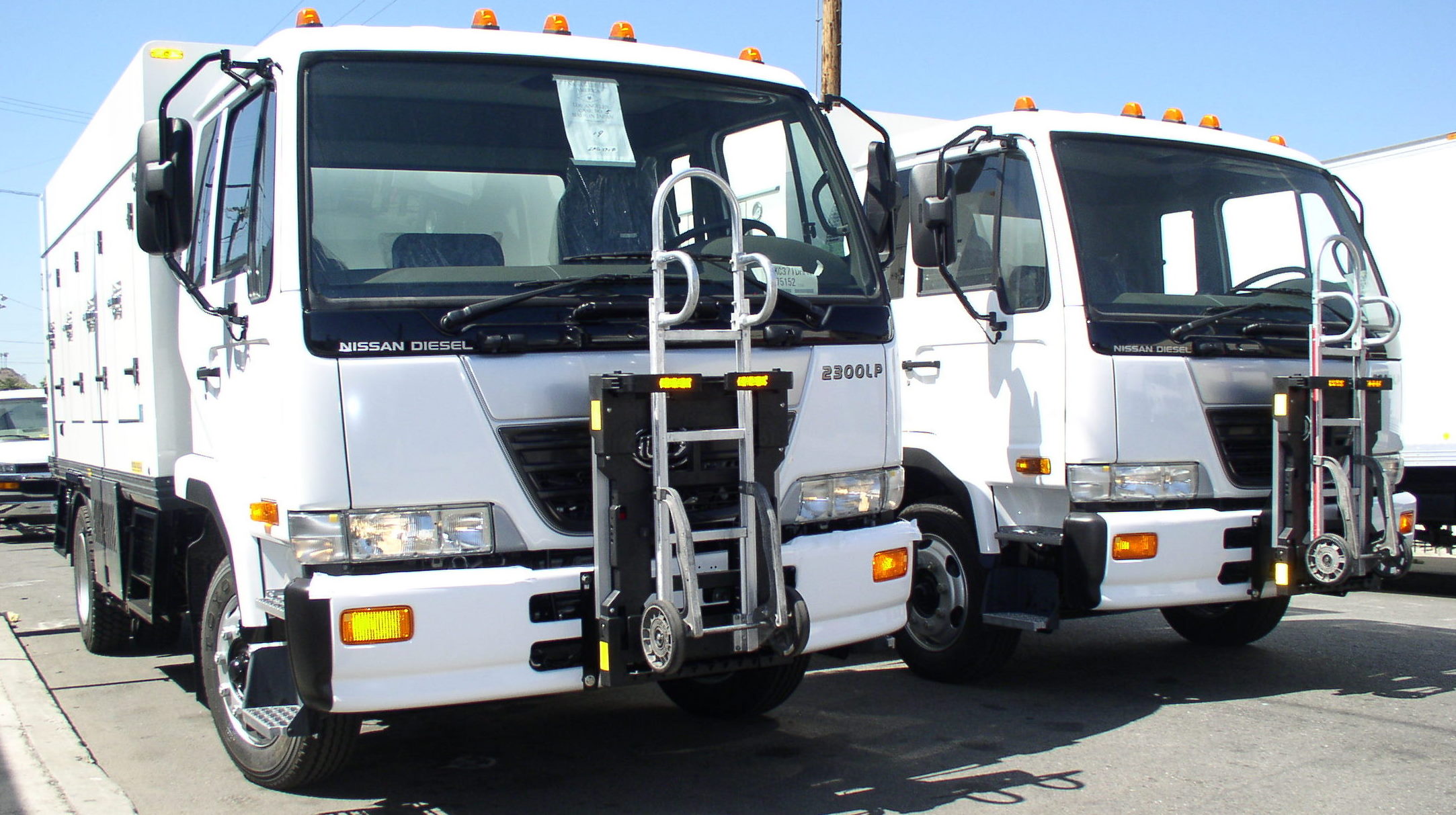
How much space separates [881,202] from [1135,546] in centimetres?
187

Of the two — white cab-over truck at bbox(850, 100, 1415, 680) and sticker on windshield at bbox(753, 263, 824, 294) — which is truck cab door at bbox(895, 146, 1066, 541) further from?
sticker on windshield at bbox(753, 263, 824, 294)

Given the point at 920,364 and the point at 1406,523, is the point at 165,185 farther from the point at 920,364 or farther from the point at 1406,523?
the point at 1406,523

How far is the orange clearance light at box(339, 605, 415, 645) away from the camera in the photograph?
3.94 metres

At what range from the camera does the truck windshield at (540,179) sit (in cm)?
434

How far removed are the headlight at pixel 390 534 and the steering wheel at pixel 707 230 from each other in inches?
54.9

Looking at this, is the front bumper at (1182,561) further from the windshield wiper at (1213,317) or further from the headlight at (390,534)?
the headlight at (390,534)

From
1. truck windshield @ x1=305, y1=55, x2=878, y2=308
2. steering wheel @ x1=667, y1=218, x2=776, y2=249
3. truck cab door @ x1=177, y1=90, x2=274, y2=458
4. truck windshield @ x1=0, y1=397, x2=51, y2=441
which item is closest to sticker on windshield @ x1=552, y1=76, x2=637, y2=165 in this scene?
truck windshield @ x1=305, y1=55, x2=878, y2=308

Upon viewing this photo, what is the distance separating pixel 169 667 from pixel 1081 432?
520 centimetres

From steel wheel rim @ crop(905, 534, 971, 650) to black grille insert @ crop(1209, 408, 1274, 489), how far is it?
1.34 m

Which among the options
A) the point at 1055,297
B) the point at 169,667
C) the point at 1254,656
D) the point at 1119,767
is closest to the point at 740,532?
the point at 1119,767

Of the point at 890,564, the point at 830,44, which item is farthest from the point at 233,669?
the point at 830,44

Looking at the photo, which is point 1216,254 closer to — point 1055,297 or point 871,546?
point 1055,297

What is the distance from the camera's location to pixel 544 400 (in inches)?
169

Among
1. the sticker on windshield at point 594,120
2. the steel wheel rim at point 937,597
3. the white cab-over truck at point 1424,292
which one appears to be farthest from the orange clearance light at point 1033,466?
the white cab-over truck at point 1424,292
